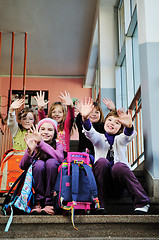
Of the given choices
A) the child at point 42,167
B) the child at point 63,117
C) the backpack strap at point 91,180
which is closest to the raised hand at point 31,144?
the child at point 42,167

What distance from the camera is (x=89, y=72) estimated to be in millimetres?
7777

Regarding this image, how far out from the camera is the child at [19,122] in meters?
3.02

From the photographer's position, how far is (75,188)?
1847 millimetres

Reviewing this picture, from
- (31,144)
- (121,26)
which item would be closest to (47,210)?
(31,144)

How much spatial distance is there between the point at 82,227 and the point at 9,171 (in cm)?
111

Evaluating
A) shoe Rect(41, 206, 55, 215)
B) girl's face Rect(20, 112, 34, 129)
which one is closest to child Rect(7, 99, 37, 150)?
girl's face Rect(20, 112, 34, 129)

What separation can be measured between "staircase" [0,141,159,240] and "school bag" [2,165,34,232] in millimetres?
79

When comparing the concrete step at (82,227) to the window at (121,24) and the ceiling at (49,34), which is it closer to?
the window at (121,24)

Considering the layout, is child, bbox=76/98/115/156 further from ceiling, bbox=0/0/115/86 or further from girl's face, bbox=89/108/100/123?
ceiling, bbox=0/0/115/86

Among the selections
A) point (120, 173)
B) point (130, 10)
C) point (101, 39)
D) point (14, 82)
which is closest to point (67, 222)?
point (120, 173)

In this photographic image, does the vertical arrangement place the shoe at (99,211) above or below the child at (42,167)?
below

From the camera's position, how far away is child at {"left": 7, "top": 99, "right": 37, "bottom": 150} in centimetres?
302

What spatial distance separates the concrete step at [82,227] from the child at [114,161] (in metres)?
0.17

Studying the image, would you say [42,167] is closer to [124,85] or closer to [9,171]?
[9,171]
